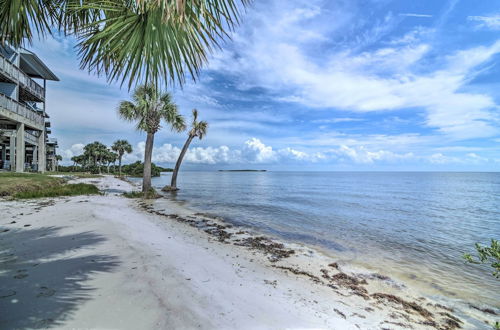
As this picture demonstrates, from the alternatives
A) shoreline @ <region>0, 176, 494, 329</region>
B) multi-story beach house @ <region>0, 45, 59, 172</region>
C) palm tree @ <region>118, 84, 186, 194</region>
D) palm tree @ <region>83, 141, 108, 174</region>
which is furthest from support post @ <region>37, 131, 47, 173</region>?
palm tree @ <region>83, 141, 108, 174</region>

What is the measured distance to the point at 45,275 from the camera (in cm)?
330

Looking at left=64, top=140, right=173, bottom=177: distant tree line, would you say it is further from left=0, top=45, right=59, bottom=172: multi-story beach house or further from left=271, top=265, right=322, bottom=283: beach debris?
left=271, top=265, right=322, bottom=283: beach debris

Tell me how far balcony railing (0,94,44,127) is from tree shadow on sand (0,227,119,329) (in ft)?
58.5

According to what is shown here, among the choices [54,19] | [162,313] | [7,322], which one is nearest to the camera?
[7,322]

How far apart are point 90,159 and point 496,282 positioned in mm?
98535

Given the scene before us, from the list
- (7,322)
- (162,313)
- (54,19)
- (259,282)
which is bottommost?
(259,282)

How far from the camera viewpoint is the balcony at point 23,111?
54.1ft

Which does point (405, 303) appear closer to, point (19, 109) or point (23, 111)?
point (19, 109)

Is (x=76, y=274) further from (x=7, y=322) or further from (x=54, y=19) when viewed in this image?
(x=54, y=19)

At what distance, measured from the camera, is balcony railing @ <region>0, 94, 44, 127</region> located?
53.8 feet

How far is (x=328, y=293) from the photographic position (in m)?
4.52

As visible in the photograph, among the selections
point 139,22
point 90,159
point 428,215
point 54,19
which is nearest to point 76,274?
point 139,22

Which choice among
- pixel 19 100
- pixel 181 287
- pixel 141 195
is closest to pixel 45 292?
pixel 181 287

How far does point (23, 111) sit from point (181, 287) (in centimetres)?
2590
